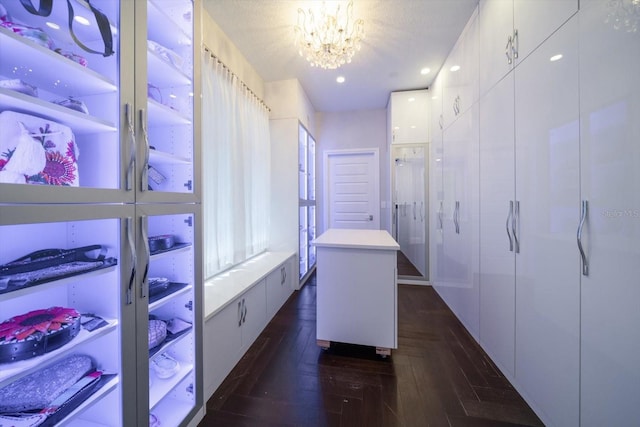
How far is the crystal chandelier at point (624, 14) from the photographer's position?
90cm

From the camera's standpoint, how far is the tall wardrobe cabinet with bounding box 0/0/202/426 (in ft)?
2.46

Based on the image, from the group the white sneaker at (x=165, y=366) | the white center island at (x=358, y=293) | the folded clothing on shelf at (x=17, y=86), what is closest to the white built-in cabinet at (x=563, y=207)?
the white center island at (x=358, y=293)

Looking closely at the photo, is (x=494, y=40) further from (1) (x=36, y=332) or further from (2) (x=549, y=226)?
(1) (x=36, y=332)

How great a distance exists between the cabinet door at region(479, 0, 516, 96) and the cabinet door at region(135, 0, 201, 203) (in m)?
2.13

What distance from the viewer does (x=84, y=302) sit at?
3.26 feet

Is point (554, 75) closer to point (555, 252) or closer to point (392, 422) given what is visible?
point (555, 252)

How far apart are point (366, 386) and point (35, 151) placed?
84.7 inches

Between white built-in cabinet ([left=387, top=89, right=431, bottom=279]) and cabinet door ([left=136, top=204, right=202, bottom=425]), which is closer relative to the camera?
cabinet door ([left=136, top=204, right=202, bottom=425])

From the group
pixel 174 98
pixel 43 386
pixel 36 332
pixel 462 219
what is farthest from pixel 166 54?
pixel 462 219

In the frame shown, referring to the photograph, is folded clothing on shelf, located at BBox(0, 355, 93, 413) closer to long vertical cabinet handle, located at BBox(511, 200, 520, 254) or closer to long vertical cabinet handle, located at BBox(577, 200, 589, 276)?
long vertical cabinet handle, located at BBox(577, 200, 589, 276)

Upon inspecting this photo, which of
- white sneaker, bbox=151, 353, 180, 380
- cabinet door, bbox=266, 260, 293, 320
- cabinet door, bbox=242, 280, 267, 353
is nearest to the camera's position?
white sneaker, bbox=151, 353, 180, 380

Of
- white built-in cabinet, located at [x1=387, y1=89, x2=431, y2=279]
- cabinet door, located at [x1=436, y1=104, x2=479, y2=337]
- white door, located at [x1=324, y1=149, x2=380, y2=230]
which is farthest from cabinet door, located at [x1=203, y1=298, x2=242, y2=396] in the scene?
white door, located at [x1=324, y1=149, x2=380, y2=230]

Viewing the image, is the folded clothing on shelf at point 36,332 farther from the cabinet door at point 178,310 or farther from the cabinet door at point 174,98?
the cabinet door at point 174,98

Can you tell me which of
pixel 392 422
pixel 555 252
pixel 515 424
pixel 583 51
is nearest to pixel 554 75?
pixel 583 51
